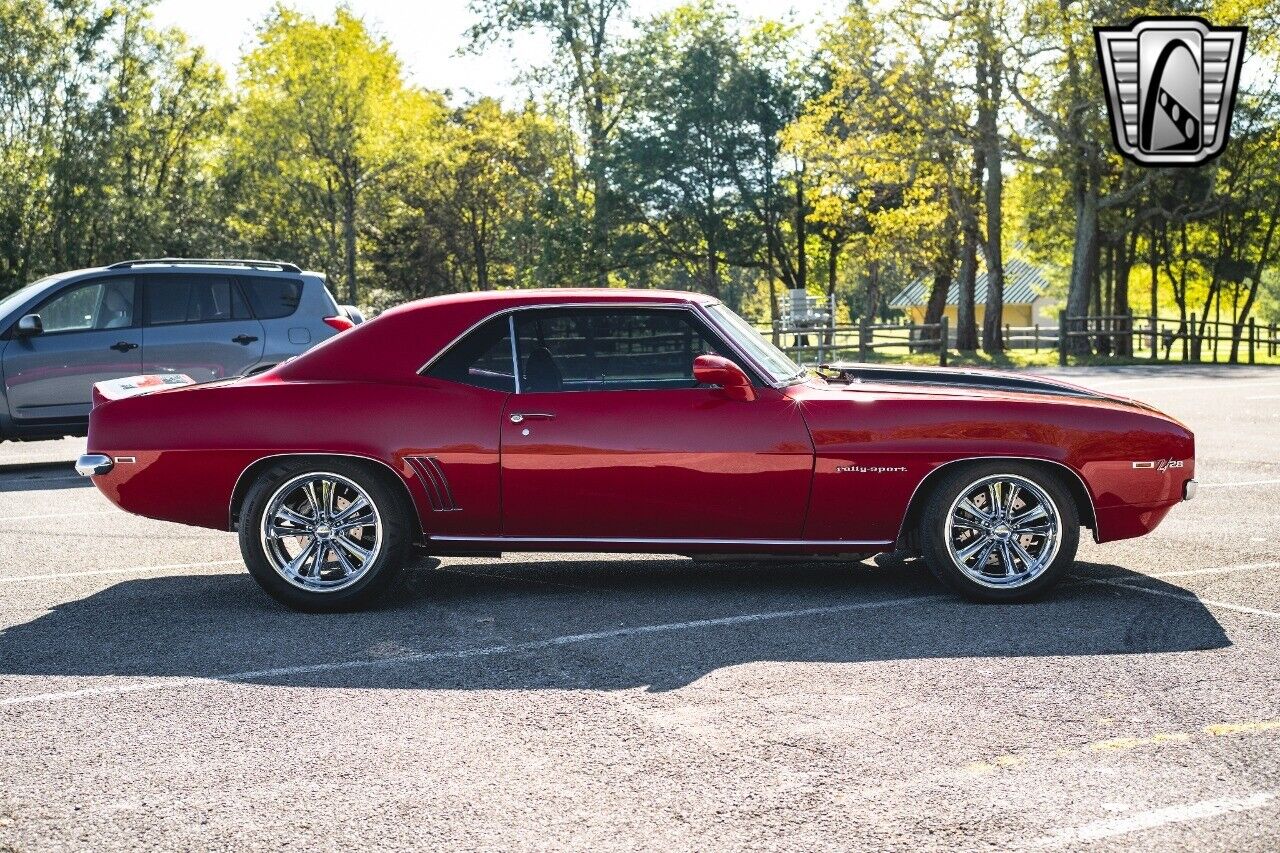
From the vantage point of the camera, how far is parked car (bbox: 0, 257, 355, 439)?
1275 cm

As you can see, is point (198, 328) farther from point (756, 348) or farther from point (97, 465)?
point (756, 348)

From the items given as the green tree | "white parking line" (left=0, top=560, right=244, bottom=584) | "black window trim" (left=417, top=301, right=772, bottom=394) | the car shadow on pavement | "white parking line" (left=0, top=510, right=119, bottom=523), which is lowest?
the car shadow on pavement

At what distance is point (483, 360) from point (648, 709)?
2.36 meters

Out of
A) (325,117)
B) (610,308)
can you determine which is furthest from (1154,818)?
(325,117)

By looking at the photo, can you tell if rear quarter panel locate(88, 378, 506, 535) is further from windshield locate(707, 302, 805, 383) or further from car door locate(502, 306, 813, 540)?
windshield locate(707, 302, 805, 383)

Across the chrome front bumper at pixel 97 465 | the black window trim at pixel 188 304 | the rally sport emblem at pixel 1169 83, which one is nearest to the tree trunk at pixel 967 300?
the rally sport emblem at pixel 1169 83

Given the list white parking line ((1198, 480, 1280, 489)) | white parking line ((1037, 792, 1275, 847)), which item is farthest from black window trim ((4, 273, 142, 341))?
white parking line ((1037, 792, 1275, 847))

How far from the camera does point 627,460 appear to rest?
6.59 metres

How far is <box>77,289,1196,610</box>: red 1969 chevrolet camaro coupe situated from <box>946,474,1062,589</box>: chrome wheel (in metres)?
0.01

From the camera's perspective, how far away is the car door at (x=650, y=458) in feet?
21.6

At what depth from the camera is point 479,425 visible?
6.65 meters

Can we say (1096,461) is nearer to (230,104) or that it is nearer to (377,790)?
(377,790)

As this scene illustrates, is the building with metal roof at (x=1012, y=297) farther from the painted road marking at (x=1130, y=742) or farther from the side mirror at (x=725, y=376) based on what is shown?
the painted road marking at (x=1130, y=742)

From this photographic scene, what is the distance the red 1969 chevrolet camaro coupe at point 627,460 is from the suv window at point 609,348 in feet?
0.03
